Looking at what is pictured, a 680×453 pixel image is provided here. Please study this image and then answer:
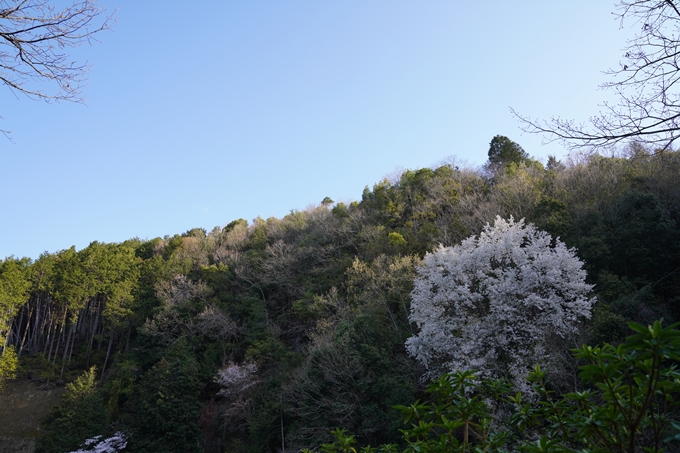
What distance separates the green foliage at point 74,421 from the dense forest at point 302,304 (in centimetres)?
7

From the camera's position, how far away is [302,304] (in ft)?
69.6

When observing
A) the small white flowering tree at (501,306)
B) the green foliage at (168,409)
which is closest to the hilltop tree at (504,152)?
the small white flowering tree at (501,306)

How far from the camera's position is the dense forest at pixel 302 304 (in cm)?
1416

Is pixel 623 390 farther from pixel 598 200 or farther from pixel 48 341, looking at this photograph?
Result: pixel 48 341

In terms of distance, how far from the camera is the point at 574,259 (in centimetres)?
1187

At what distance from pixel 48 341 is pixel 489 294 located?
28357mm

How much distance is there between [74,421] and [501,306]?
59.1ft

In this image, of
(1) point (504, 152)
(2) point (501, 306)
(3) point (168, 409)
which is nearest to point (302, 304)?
(3) point (168, 409)

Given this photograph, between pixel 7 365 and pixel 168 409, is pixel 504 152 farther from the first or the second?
pixel 7 365

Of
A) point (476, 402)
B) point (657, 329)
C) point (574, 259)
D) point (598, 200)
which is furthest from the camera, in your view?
point (598, 200)

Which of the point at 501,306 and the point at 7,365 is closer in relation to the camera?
the point at 501,306

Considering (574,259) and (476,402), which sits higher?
(574,259)

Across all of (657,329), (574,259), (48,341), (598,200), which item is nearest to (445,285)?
(574,259)

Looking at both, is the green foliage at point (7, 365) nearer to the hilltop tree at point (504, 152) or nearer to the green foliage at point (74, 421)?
the green foliage at point (74, 421)
